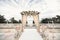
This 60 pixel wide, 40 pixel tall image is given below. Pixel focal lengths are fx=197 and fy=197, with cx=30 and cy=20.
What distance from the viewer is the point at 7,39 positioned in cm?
592

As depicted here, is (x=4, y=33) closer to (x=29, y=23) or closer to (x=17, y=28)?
(x=17, y=28)

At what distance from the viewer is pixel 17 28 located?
237 inches

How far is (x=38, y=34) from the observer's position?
6008mm

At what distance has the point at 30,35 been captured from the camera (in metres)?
5.93

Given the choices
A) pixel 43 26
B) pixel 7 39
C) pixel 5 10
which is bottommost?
pixel 7 39

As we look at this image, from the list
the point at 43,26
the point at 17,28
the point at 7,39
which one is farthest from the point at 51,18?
the point at 7,39

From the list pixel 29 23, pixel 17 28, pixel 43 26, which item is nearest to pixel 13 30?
pixel 17 28

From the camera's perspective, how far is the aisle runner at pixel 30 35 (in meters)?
5.91

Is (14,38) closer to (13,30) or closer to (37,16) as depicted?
(13,30)

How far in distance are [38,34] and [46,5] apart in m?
0.93

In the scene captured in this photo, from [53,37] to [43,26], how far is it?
453 millimetres

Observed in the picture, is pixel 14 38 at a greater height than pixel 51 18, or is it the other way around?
pixel 51 18

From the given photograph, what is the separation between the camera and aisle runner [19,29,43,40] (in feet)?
19.4

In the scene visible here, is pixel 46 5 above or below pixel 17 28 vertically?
above
